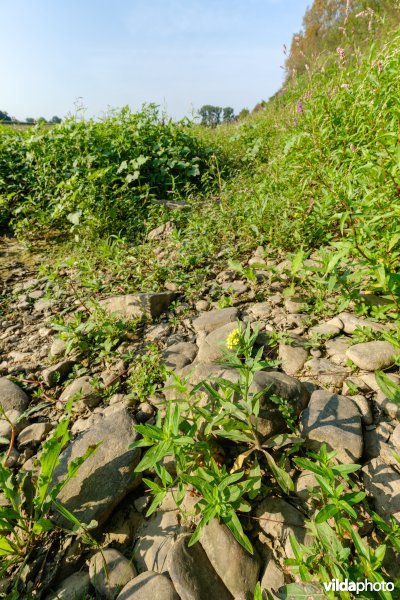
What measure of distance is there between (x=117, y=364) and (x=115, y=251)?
5.33 ft

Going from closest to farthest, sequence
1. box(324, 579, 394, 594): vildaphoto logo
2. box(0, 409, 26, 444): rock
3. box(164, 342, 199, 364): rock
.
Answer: box(324, 579, 394, 594): vildaphoto logo, box(0, 409, 26, 444): rock, box(164, 342, 199, 364): rock

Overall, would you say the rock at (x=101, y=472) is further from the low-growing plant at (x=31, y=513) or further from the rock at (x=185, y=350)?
the rock at (x=185, y=350)

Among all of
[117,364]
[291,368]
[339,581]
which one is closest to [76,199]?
[117,364]

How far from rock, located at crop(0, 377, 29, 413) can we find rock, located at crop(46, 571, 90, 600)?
1.06 metres

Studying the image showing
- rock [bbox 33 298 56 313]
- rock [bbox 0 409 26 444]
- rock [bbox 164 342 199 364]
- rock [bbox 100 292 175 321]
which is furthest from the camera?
rock [bbox 33 298 56 313]

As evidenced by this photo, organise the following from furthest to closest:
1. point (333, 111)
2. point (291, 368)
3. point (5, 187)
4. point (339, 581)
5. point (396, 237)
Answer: point (5, 187) → point (333, 111) → point (291, 368) → point (396, 237) → point (339, 581)

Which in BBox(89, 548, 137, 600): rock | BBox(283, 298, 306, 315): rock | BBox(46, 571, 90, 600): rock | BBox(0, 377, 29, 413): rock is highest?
BBox(283, 298, 306, 315): rock

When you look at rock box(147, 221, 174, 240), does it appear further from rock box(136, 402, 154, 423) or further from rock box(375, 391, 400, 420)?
rock box(375, 391, 400, 420)

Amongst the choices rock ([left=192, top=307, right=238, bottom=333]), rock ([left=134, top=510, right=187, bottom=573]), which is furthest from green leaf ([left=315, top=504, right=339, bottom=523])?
rock ([left=192, top=307, right=238, bottom=333])

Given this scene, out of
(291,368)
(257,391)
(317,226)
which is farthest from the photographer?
(317,226)

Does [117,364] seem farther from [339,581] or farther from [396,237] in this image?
[396,237]

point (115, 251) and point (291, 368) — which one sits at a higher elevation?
point (115, 251)

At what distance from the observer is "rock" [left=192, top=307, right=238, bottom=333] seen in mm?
2363

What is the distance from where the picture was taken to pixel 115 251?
138 inches
